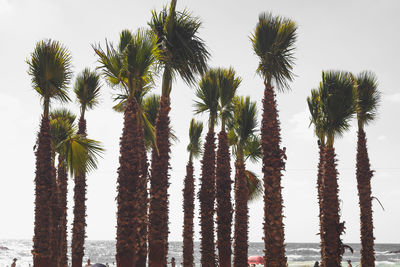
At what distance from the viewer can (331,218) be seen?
16578 mm

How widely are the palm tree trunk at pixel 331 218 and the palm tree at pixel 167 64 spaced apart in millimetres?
6783

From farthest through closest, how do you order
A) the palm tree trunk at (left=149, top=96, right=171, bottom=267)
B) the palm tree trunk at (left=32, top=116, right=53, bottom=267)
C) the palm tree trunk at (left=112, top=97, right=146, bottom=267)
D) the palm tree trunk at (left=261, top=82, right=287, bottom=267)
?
the palm tree trunk at (left=261, top=82, right=287, bottom=267)
the palm tree trunk at (left=149, top=96, right=171, bottom=267)
the palm tree trunk at (left=32, top=116, right=53, bottom=267)
the palm tree trunk at (left=112, top=97, right=146, bottom=267)

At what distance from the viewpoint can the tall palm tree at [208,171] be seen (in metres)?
22.2

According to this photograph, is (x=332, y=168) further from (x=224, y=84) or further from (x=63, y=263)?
(x=63, y=263)

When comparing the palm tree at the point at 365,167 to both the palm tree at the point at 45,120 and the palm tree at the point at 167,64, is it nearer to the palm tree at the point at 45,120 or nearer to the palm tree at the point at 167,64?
the palm tree at the point at 167,64

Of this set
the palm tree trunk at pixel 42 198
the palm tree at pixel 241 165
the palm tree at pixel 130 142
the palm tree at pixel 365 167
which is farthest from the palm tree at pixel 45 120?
the palm tree at pixel 365 167

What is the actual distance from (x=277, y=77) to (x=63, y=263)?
56.2ft

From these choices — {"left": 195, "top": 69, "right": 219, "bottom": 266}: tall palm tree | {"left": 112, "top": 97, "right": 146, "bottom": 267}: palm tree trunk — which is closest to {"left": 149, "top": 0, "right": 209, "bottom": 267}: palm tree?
{"left": 112, "top": 97, "right": 146, "bottom": 267}: palm tree trunk

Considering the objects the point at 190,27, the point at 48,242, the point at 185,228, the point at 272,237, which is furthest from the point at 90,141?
the point at 185,228

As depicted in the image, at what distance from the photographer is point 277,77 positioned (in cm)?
1772

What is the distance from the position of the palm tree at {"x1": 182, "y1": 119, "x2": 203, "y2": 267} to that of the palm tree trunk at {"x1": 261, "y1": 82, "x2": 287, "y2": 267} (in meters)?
10.5

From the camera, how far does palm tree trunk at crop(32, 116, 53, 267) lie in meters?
13.7

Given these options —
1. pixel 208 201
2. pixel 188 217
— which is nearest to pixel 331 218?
pixel 208 201

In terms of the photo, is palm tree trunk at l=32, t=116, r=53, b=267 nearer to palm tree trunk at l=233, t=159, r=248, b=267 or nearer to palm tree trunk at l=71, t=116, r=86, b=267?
palm tree trunk at l=71, t=116, r=86, b=267
